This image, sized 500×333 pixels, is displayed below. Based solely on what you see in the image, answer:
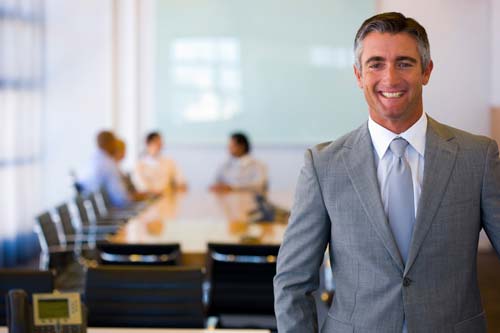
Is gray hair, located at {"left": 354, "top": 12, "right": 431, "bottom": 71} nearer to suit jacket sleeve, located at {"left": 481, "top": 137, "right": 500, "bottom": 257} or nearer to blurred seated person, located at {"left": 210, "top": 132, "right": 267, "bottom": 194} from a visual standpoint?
suit jacket sleeve, located at {"left": 481, "top": 137, "right": 500, "bottom": 257}

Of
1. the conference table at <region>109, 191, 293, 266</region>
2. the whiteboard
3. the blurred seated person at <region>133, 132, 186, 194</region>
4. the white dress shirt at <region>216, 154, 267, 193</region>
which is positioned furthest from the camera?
the whiteboard

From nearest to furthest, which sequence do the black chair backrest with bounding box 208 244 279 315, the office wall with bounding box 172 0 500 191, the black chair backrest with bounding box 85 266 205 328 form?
1. the office wall with bounding box 172 0 500 191
2. the black chair backrest with bounding box 85 266 205 328
3. the black chair backrest with bounding box 208 244 279 315

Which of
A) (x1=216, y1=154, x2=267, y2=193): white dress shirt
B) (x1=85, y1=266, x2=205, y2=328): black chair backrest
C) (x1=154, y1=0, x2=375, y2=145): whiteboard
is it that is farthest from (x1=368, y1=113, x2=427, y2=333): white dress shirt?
(x1=154, y1=0, x2=375, y2=145): whiteboard

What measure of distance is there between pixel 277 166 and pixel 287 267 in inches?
369

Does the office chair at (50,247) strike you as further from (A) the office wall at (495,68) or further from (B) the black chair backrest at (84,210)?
(A) the office wall at (495,68)

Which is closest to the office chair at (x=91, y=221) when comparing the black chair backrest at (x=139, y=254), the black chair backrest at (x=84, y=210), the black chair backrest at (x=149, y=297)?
the black chair backrest at (x=84, y=210)

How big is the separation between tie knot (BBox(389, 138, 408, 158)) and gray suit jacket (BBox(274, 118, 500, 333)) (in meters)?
0.05

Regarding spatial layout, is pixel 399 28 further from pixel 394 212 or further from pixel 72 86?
pixel 72 86

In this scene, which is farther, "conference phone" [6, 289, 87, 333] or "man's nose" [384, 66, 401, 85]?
"conference phone" [6, 289, 87, 333]

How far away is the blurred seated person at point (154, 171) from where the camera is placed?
30.9 ft

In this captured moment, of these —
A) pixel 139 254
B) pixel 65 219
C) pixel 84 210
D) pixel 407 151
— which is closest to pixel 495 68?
pixel 407 151

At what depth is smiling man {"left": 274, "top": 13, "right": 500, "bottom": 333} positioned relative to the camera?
192 centimetres

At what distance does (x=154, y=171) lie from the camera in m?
→ 9.52

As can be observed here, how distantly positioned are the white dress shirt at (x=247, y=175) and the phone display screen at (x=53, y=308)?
6.31 meters
